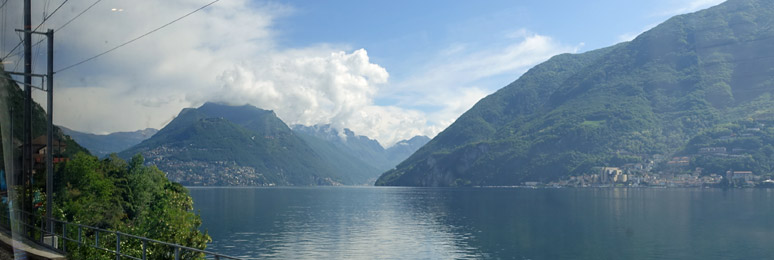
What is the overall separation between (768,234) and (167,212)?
7913cm

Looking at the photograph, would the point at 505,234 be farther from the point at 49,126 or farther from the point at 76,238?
the point at 49,126

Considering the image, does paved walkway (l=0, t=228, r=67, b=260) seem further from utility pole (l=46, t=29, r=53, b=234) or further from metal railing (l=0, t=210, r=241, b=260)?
utility pole (l=46, t=29, r=53, b=234)

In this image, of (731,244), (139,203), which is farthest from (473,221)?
(139,203)

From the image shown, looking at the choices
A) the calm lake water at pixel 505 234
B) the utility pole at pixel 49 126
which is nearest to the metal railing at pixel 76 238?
the utility pole at pixel 49 126

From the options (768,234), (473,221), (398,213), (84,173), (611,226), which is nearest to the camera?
(84,173)

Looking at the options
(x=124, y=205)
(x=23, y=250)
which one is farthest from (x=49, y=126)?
(x=124, y=205)

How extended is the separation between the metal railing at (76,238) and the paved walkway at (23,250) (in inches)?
15.3

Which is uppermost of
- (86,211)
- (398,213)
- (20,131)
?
(20,131)

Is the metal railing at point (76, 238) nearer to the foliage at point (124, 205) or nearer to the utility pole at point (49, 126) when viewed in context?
the foliage at point (124, 205)

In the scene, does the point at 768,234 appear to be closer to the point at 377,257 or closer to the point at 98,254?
the point at 377,257

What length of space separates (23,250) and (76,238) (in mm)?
13426

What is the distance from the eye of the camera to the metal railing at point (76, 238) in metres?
16.4

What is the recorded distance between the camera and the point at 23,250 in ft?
55.2

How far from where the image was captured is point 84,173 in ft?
187
